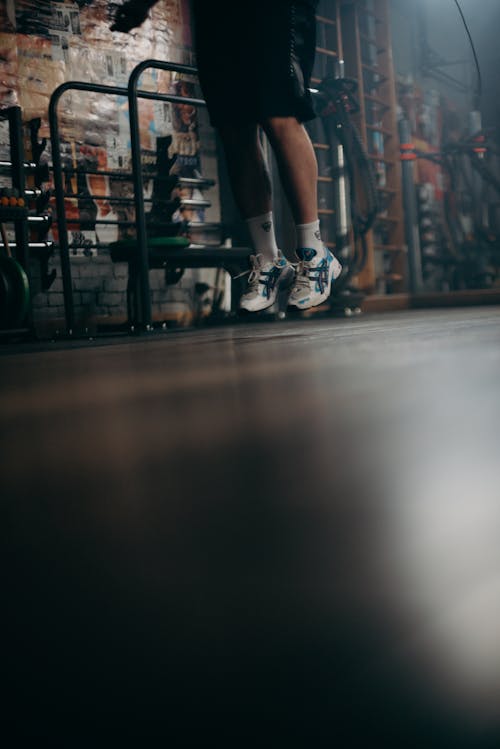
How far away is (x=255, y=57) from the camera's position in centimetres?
194

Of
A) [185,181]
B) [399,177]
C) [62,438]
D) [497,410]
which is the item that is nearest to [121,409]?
[62,438]

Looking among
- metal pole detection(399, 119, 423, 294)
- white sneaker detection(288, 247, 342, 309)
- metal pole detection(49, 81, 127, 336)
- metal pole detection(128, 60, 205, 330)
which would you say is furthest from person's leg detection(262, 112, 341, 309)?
metal pole detection(399, 119, 423, 294)

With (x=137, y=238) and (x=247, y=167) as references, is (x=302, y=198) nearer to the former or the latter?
(x=247, y=167)

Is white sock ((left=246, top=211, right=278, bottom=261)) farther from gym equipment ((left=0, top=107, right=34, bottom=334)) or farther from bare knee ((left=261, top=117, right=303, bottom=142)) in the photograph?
gym equipment ((left=0, top=107, right=34, bottom=334))

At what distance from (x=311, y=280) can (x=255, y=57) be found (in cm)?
54

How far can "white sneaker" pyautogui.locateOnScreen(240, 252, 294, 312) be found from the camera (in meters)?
1.93

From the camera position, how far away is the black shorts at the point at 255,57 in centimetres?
192

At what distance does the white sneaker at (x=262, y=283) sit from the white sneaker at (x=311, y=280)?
0.19 ft

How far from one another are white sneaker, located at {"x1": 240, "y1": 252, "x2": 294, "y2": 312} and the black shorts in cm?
35

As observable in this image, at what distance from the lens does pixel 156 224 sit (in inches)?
170

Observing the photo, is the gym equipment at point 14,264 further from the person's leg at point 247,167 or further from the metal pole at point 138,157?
the person's leg at point 247,167

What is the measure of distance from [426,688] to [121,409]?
463 millimetres

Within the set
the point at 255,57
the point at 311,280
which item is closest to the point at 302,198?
the point at 311,280

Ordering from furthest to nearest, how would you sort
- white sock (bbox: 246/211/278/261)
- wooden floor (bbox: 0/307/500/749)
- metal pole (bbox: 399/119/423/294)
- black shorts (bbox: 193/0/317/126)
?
metal pole (bbox: 399/119/423/294) → white sock (bbox: 246/211/278/261) → black shorts (bbox: 193/0/317/126) → wooden floor (bbox: 0/307/500/749)
